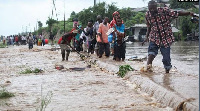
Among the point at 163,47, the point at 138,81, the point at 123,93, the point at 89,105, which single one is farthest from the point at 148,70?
the point at 89,105

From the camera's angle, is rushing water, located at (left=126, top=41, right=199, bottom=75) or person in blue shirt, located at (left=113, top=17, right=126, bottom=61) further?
person in blue shirt, located at (left=113, top=17, right=126, bottom=61)

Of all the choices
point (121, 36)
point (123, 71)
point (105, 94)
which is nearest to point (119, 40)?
point (121, 36)

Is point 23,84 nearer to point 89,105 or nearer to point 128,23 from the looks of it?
point 89,105

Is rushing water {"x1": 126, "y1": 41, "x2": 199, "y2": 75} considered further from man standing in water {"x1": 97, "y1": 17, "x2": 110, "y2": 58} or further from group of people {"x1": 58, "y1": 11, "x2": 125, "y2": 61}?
man standing in water {"x1": 97, "y1": 17, "x2": 110, "y2": 58}

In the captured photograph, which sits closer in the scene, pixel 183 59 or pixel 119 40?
pixel 119 40

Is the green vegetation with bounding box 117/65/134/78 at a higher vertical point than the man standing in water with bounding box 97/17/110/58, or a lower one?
lower

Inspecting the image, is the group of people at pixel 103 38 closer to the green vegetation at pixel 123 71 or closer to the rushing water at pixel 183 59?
the rushing water at pixel 183 59

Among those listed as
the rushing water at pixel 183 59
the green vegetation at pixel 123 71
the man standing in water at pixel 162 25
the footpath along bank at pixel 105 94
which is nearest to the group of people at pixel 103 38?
the rushing water at pixel 183 59

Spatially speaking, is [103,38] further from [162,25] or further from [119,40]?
[162,25]

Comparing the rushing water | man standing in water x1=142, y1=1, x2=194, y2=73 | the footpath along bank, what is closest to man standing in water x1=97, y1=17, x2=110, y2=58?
the rushing water

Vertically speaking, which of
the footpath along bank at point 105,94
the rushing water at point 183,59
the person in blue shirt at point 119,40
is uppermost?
the person in blue shirt at point 119,40

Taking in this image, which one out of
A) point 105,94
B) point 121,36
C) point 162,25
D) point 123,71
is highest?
point 162,25

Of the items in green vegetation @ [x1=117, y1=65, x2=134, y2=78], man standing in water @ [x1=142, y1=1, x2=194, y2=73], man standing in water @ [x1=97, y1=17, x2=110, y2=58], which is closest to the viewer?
man standing in water @ [x1=142, y1=1, x2=194, y2=73]

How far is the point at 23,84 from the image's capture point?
651 cm
